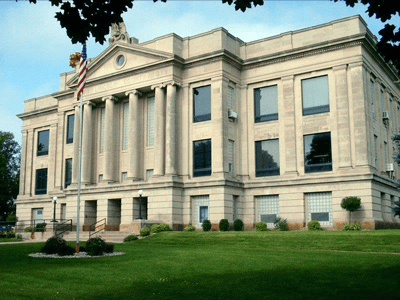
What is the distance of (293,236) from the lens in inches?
1219

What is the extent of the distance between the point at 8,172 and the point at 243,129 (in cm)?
5300

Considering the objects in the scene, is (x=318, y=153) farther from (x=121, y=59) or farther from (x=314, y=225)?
(x=121, y=59)

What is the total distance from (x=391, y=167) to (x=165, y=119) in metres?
20.3

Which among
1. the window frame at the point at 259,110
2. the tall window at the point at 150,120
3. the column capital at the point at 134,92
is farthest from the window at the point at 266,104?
the column capital at the point at 134,92

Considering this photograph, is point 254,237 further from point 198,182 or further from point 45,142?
point 45,142

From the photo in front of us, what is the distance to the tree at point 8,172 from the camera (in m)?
74.6

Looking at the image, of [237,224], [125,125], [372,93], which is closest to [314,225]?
[237,224]

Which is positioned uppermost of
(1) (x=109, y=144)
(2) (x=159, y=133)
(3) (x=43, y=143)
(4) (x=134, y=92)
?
(4) (x=134, y=92)

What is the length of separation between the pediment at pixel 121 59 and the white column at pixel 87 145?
3175mm

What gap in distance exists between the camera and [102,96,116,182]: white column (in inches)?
1829

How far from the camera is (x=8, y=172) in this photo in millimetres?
81812

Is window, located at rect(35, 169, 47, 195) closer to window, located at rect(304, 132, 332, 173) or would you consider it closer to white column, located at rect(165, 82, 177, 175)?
white column, located at rect(165, 82, 177, 175)

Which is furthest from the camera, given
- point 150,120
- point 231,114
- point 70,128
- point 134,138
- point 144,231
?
point 70,128

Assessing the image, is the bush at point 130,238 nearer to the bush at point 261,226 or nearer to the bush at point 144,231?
the bush at point 144,231
